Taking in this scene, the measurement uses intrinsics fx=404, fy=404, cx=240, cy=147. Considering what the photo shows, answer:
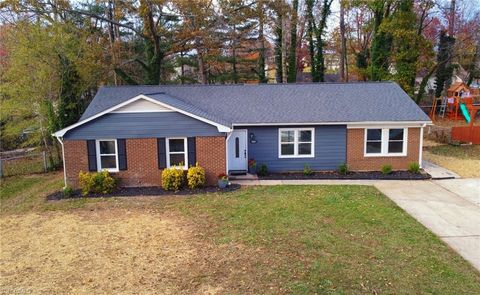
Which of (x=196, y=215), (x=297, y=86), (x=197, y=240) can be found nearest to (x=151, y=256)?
(x=197, y=240)

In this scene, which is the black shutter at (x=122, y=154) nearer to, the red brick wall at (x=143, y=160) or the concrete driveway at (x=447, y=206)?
the red brick wall at (x=143, y=160)

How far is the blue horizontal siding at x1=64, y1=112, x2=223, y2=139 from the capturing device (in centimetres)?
1514

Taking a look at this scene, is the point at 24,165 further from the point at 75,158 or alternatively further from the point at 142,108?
the point at 142,108

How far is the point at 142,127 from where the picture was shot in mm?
15297

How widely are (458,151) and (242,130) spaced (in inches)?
496

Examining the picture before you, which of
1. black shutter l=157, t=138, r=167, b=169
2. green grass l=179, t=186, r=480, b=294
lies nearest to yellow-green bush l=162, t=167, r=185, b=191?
black shutter l=157, t=138, r=167, b=169

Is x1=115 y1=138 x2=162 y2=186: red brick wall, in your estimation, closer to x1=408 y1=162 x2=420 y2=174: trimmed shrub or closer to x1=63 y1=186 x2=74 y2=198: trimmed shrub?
x1=63 y1=186 x2=74 y2=198: trimmed shrub

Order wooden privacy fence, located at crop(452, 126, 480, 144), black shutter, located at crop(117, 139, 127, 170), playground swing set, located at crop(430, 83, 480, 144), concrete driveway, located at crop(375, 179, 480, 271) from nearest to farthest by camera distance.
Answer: concrete driveway, located at crop(375, 179, 480, 271) → black shutter, located at crop(117, 139, 127, 170) → wooden privacy fence, located at crop(452, 126, 480, 144) → playground swing set, located at crop(430, 83, 480, 144)

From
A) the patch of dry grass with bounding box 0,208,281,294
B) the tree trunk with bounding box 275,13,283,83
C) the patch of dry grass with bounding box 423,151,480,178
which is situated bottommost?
the patch of dry grass with bounding box 0,208,281,294

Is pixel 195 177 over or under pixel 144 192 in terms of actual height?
over

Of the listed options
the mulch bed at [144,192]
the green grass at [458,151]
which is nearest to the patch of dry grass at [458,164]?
the green grass at [458,151]

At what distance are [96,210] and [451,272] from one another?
10.1 m

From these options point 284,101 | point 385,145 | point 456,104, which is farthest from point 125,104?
point 456,104

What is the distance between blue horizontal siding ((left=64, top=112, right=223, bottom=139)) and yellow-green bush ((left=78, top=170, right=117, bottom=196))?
145 cm
